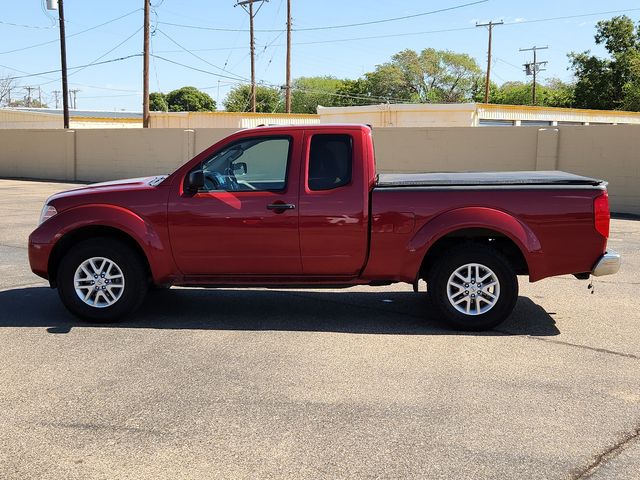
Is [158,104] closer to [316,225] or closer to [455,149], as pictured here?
[455,149]

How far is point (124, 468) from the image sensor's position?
3.78 metres

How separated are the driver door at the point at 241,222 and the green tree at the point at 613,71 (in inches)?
2014

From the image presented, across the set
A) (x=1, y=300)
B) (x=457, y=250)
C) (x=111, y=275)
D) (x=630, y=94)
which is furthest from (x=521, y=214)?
(x=630, y=94)

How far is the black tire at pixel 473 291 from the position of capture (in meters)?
6.38

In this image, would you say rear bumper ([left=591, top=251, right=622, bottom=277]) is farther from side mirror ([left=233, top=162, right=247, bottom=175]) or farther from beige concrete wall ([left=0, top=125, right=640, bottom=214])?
beige concrete wall ([left=0, top=125, right=640, bottom=214])

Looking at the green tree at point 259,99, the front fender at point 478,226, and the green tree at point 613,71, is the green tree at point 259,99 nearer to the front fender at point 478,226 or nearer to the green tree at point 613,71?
the green tree at point 613,71

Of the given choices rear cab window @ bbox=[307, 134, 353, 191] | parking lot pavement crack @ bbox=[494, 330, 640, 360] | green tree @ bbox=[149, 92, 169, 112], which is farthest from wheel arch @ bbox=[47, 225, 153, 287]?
green tree @ bbox=[149, 92, 169, 112]

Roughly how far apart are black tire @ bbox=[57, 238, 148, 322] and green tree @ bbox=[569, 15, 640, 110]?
51.9 metres

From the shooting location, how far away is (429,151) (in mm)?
20422

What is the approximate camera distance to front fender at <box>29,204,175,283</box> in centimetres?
659

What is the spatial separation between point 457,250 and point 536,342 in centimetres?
105

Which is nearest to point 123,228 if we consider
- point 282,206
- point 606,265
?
point 282,206

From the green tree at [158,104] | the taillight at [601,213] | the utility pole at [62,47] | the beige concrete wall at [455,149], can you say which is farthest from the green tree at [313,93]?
the taillight at [601,213]

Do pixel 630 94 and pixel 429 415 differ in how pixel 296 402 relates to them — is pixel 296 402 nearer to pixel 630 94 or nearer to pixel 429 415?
pixel 429 415
